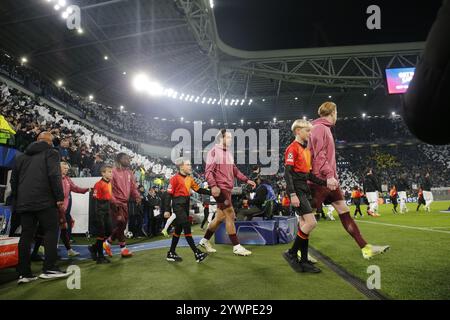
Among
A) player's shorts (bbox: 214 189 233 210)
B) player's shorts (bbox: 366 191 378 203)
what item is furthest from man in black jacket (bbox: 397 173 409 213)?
player's shorts (bbox: 214 189 233 210)

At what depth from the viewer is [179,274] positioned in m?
4.12

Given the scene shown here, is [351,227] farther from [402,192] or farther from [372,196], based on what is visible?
[402,192]

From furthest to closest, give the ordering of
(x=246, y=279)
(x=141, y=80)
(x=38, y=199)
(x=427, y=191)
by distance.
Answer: (x=141, y=80), (x=427, y=191), (x=38, y=199), (x=246, y=279)

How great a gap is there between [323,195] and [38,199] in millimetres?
3893

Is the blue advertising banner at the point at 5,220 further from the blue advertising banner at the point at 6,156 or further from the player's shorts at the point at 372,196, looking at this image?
the player's shorts at the point at 372,196

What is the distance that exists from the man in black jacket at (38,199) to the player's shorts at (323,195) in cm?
353

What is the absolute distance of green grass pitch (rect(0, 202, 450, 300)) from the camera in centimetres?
303

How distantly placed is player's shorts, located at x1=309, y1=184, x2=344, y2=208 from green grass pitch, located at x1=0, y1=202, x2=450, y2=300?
0.92m

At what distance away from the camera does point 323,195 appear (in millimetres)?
4273

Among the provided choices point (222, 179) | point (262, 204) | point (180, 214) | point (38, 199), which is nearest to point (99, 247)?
point (180, 214)

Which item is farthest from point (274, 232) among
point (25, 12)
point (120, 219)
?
point (25, 12)

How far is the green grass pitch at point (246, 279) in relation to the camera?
3029mm

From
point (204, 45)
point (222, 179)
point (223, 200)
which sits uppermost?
point (204, 45)

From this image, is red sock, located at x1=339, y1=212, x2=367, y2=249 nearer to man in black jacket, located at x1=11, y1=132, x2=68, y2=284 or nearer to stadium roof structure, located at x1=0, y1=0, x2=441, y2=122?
man in black jacket, located at x1=11, y1=132, x2=68, y2=284
